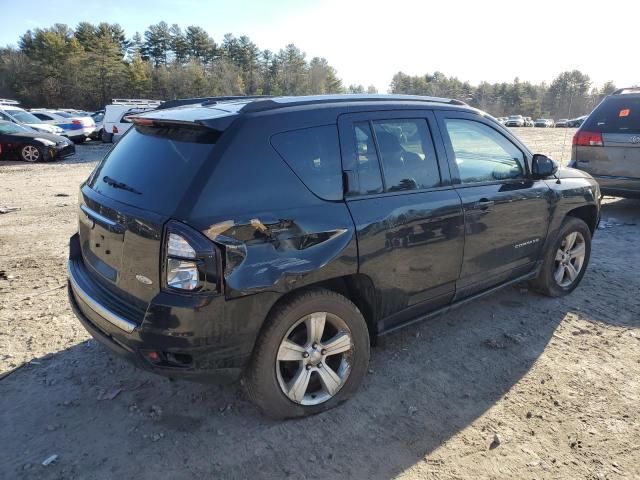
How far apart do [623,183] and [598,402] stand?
5.32m

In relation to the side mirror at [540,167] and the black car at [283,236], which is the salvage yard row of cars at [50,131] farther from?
the side mirror at [540,167]

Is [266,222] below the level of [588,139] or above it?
below

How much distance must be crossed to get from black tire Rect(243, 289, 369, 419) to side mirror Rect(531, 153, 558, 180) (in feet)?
7.11

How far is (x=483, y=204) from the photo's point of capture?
3.57 meters

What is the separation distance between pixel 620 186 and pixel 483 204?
4985 millimetres

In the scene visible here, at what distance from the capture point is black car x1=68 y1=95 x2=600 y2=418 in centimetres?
240

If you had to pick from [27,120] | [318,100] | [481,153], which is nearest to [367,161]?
[318,100]

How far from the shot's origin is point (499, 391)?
319 centimetres

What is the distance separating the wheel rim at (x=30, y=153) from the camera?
48.7 ft

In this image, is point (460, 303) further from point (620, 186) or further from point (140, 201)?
point (620, 186)

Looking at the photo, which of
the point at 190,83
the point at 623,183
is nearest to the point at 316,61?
→ the point at 190,83

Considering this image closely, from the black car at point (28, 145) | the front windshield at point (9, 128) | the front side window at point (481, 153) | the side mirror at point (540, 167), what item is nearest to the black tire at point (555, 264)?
the side mirror at point (540, 167)

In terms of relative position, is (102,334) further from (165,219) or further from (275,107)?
(275,107)

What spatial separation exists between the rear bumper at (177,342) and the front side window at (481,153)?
82.8 inches
